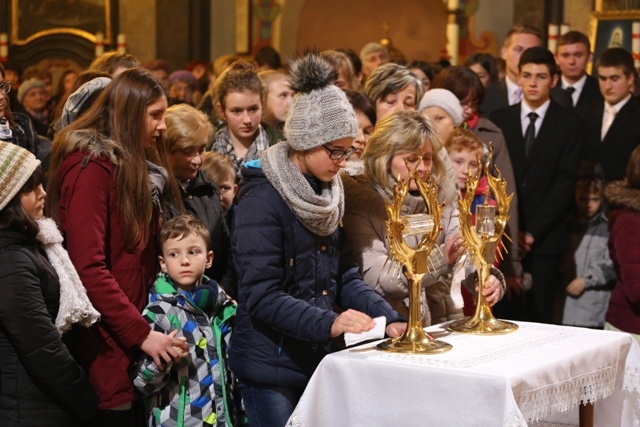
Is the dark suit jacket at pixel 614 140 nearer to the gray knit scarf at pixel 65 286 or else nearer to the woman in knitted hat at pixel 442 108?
Result: the woman in knitted hat at pixel 442 108

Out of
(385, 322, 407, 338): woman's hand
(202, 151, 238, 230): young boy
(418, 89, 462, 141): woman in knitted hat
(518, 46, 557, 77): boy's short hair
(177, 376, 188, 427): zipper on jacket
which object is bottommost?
(177, 376, 188, 427): zipper on jacket

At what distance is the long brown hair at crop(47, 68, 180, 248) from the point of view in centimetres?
440

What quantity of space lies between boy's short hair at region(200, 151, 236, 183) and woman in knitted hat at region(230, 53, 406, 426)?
3.75ft

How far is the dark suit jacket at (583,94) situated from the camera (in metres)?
8.67

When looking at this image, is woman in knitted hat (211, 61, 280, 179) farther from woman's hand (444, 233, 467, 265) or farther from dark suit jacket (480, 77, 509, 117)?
dark suit jacket (480, 77, 509, 117)

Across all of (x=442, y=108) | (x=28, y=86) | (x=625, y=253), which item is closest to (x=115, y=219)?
(x=442, y=108)

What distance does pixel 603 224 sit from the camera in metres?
7.65

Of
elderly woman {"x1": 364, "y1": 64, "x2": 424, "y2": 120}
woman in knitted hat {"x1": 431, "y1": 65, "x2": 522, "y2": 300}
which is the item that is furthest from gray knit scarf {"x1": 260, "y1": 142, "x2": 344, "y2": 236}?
woman in knitted hat {"x1": 431, "y1": 65, "x2": 522, "y2": 300}

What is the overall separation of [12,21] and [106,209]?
9.80 m

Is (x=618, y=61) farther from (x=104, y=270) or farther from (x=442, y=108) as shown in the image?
(x=104, y=270)

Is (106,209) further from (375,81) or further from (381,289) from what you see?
(375,81)

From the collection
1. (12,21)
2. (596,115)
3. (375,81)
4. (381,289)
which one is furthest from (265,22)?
(381,289)

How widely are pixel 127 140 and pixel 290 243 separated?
0.79 m

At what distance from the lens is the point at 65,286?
413cm
